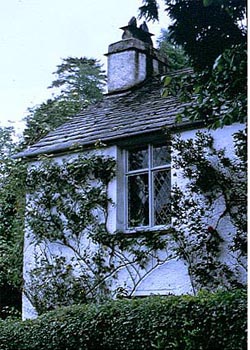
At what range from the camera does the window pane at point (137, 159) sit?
11117 millimetres

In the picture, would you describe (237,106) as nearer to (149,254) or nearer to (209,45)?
(209,45)

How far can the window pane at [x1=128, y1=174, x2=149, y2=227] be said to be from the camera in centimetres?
1099

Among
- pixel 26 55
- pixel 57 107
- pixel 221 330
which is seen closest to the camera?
pixel 221 330

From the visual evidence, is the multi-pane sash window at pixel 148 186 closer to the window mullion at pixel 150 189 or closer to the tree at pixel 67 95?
the window mullion at pixel 150 189

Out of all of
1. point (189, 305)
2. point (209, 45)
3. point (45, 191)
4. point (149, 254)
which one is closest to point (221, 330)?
point (189, 305)

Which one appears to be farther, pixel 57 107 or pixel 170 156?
pixel 57 107

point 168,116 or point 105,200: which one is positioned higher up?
point 168,116

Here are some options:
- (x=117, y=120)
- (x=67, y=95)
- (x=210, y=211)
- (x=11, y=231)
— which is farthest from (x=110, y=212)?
(x=67, y=95)

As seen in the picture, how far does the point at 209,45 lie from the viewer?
7.64 meters

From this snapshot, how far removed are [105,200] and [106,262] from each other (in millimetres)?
966

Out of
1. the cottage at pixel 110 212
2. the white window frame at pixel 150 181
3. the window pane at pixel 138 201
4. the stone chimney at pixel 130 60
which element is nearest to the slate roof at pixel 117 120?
the cottage at pixel 110 212

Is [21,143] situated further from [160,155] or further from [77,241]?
[160,155]

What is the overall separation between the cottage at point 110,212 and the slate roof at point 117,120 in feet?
0.09

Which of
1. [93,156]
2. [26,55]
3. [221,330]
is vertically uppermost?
[26,55]
